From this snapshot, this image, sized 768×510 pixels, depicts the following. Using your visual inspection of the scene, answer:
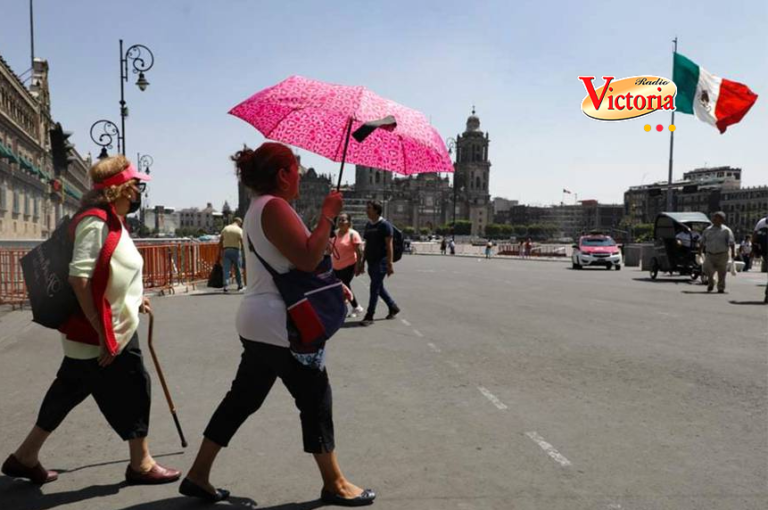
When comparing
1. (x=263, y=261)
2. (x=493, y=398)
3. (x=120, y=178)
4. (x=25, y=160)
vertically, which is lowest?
(x=493, y=398)

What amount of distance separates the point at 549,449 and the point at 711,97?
21.1 m

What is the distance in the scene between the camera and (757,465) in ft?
12.7

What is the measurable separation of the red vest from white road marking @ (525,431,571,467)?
102 inches

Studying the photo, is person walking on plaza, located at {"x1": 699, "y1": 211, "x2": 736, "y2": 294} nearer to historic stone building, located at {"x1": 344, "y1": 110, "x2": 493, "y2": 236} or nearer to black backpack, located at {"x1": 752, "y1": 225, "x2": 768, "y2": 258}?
black backpack, located at {"x1": 752, "y1": 225, "x2": 768, "y2": 258}

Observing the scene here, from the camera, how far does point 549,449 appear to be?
411 centimetres

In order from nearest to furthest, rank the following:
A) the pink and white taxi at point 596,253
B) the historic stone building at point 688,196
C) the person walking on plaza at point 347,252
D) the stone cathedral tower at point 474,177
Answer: the person walking on plaza at point 347,252
the pink and white taxi at point 596,253
the historic stone building at point 688,196
the stone cathedral tower at point 474,177

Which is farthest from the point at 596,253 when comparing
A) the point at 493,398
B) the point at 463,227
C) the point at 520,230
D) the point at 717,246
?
the point at 520,230

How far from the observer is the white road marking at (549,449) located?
389cm

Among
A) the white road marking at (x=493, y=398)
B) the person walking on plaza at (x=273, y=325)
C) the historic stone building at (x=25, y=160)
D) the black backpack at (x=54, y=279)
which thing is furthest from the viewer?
the historic stone building at (x=25, y=160)

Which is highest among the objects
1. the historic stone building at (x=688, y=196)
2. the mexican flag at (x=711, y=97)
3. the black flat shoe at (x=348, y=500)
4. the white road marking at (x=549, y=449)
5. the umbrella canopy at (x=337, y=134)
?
the historic stone building at (x=688, y=196)

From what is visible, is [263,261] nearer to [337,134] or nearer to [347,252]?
[337,134]

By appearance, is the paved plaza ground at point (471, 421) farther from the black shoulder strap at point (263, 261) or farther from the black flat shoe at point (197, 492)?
the black shoulder strap at point (263, 261)

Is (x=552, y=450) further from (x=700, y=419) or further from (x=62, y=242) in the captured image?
(x=62, y=242)

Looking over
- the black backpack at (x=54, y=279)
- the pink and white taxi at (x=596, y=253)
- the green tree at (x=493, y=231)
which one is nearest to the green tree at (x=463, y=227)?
the green tree at (x=493, y=231)
